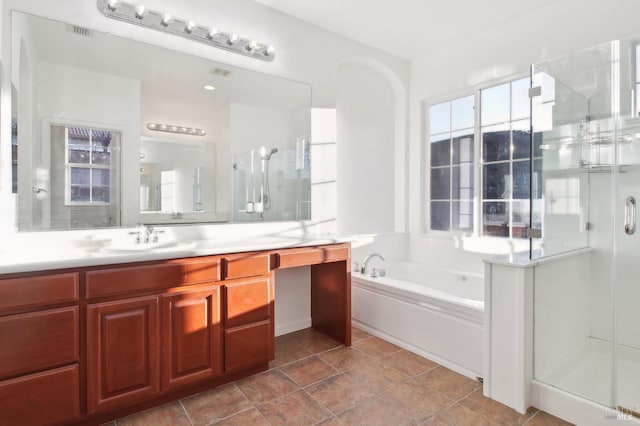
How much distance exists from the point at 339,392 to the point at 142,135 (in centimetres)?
196

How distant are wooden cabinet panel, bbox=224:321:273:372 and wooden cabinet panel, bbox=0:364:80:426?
2.30 ft

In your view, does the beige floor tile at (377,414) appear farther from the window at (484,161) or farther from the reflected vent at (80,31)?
the reflected vent at (80,31)

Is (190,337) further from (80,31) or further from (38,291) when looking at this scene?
(80,31)

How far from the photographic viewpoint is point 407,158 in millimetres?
3684

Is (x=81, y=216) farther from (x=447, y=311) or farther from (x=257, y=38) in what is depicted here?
(x=447, y=311)

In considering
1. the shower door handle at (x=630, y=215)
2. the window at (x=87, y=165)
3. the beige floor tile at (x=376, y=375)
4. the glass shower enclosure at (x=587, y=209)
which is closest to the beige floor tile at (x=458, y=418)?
the beige floor tile at (x=376, y=375)

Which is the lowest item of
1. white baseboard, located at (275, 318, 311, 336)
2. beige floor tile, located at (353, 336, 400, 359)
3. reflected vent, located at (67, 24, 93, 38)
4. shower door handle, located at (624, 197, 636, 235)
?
beige floor tile, located at (353, 336, 400, 359)

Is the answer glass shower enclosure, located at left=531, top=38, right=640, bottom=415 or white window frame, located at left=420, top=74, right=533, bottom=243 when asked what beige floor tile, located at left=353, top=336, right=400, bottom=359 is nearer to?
glass shower enclosure, located at left=531, top=38, right=640, bottom=415

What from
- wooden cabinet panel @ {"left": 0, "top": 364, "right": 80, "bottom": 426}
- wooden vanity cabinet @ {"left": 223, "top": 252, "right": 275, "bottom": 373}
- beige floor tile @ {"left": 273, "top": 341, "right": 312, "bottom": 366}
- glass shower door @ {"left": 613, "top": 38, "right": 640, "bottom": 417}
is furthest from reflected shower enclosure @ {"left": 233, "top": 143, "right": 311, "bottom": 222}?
glass shower door @ {"left": 613, "top": 38, "right": 640, "bottom": 417}

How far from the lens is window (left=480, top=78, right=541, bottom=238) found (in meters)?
2.92

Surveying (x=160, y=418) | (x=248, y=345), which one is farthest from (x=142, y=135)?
(x=160, y=418)

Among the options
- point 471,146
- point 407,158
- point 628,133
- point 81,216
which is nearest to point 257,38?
point 81,216

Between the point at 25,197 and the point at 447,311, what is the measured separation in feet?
8.29

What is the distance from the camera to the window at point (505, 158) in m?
2.92
